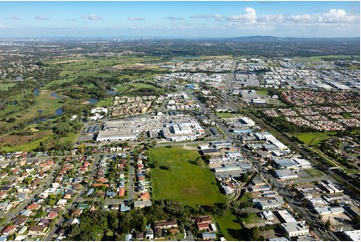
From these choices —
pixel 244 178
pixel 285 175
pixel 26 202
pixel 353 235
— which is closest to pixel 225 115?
pixel 285 175

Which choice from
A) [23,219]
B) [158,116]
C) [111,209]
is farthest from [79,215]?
[158,116]

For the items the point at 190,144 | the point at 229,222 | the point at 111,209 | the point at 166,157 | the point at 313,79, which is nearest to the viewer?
the point at 229,222

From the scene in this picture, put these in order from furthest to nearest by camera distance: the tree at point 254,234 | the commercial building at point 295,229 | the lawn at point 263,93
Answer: the lawn at point 263,93
the commercial building at point 295,229
the tree at point 254,234

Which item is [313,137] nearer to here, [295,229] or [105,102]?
[295,229]

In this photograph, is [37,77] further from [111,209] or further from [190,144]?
[111,209]

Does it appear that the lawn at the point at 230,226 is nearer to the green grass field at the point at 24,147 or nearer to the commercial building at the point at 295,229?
the commercial building at the point at 295,229

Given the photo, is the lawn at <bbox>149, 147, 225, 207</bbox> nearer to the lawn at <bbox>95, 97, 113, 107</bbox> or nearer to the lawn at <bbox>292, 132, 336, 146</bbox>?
the lawn at <bbox>292, 132, 336, 146</bbox>

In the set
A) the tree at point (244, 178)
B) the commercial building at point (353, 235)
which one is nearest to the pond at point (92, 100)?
the tree at point (244, 178)
